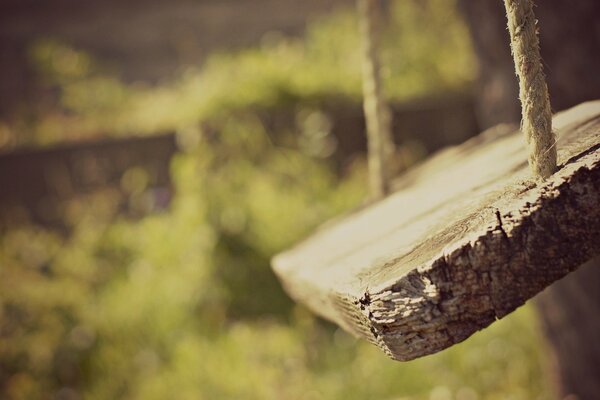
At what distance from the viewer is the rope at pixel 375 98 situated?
3.65ft

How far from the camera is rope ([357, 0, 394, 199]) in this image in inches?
43.8

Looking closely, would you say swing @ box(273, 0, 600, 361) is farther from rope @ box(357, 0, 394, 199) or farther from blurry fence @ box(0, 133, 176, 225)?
blurry fence @ box(0, 133, 176, 225)

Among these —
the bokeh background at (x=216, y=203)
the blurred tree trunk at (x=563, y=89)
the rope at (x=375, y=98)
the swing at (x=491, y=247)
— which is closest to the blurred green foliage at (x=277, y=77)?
the bokeh background at (x=216, y=203)

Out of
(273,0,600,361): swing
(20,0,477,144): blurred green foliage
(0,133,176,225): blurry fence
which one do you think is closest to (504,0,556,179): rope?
(273,0,600,361): swing

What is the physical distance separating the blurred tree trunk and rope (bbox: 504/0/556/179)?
33.7 inches

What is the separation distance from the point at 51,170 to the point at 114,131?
1.73 feet

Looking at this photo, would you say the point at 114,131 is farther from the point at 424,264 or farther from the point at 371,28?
the point at 424,264

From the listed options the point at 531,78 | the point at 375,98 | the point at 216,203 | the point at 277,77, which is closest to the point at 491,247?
the point at 531,78

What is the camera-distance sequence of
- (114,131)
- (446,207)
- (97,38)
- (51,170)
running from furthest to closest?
1. (97,38)
2. (114,131)
3. (51,170)
4. (446,207)

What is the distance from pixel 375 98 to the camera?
3.73ft

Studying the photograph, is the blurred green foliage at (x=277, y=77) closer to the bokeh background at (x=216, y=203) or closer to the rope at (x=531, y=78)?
the bokeh background at (x=216, y=203)

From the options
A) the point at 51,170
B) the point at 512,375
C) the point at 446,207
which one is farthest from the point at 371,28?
the point at 51,170

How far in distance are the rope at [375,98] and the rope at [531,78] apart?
20.0 inches

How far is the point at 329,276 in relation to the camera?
75 cm
